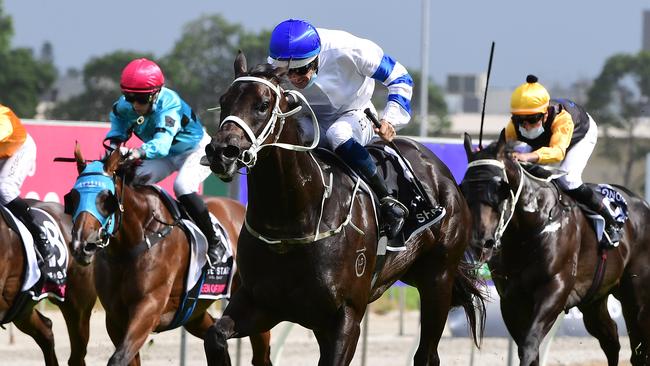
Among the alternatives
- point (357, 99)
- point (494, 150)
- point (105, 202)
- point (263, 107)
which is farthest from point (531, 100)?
point (263, 107)

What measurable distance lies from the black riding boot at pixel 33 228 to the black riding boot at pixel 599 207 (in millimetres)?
3524

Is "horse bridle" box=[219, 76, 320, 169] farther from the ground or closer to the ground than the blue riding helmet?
closer to the ground

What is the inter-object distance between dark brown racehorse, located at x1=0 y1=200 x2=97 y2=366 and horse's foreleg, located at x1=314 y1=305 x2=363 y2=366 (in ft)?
9.47

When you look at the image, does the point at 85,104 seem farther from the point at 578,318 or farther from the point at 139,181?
the point at 139,181

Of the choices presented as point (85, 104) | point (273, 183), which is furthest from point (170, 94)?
point (85, 104)

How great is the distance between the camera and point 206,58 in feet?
111

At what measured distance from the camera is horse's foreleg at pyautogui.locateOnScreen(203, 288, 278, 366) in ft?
18.0

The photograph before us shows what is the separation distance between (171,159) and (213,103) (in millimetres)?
21862

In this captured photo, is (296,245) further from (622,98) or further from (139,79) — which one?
(622,98)

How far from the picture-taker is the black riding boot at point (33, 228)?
7965 millimetres

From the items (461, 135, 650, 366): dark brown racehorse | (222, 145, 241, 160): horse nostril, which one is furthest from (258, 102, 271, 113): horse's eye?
A: (461, 135, 650, 366): dark brown racehorse

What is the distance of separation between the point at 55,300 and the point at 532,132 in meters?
3.34

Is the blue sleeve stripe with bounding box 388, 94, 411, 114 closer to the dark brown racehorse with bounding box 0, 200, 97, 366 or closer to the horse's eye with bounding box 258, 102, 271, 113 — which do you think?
the horse's eye with bounding box 258, 102, 271, 113

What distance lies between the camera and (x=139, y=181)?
25.2ft
